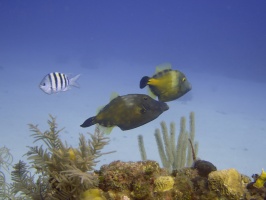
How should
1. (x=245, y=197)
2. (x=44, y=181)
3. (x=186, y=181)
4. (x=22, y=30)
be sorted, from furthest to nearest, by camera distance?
(x=22, y=30) < (x=44, y=181) < (x=186, y=181) < (x=245, y=197)

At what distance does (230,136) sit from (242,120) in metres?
5.66

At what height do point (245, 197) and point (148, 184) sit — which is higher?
point (148, 184)

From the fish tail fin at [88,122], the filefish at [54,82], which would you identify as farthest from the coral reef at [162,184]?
the filefish at [54,82]

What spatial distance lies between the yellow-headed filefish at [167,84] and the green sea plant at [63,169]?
1.26 m

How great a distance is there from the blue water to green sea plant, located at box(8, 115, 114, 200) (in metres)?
7.46

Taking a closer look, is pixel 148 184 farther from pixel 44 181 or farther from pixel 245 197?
pixel 44 181

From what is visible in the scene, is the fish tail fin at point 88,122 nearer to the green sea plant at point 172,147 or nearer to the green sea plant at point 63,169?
the green sea plant at point 63,169

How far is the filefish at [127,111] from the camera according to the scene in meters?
3.21

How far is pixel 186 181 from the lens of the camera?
8.89 feet

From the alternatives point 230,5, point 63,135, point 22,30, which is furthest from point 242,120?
point 22,30

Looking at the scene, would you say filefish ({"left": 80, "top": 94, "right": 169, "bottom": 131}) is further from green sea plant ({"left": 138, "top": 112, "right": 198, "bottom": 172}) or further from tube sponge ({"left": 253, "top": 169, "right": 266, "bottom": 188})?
green sea plant ({"left": 138, "top": 112, "right": 198, "bottom": 172})

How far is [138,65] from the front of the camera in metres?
68.0

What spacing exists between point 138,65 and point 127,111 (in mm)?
65378

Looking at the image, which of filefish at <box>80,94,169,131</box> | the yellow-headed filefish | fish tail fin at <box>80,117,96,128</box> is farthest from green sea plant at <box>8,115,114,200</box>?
the yellow-headed filefish
